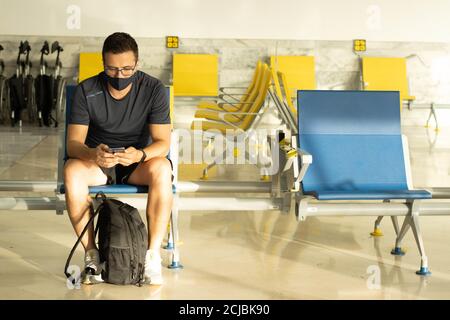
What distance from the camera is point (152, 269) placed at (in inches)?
134

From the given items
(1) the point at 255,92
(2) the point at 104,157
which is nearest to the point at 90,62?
(1) the point at 255,92

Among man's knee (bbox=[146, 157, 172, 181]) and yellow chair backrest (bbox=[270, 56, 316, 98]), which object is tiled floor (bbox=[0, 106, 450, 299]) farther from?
yellow chair backrest (bbox=[270, 56, 316, 98])

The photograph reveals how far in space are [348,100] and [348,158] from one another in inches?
13.2

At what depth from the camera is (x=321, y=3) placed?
38.5 ft

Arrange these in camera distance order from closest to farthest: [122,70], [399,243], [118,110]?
[122,70]
[118,110]
[399,243]

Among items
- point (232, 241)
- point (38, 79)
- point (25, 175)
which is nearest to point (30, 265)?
point (232, 241)

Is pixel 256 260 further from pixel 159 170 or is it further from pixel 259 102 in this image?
pixel 259 102

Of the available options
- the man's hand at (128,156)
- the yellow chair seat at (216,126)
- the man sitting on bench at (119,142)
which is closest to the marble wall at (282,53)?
the yellow chair seat at (216,126)

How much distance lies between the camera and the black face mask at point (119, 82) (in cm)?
363

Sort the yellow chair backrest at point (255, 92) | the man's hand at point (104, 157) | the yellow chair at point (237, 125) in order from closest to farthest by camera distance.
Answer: the man's hand at point (104, 157), the yellow chair at point (237, 125), the yellow chair backrest at point (255, 92)

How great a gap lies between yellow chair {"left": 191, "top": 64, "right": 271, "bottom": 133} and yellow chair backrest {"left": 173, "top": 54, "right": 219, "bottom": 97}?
3.16m

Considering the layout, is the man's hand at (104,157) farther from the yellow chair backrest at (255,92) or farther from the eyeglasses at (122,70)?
the yellow chair backrest at (255,92)

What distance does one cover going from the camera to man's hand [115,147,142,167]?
3477 mm

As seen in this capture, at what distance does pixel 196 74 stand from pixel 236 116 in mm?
3490
